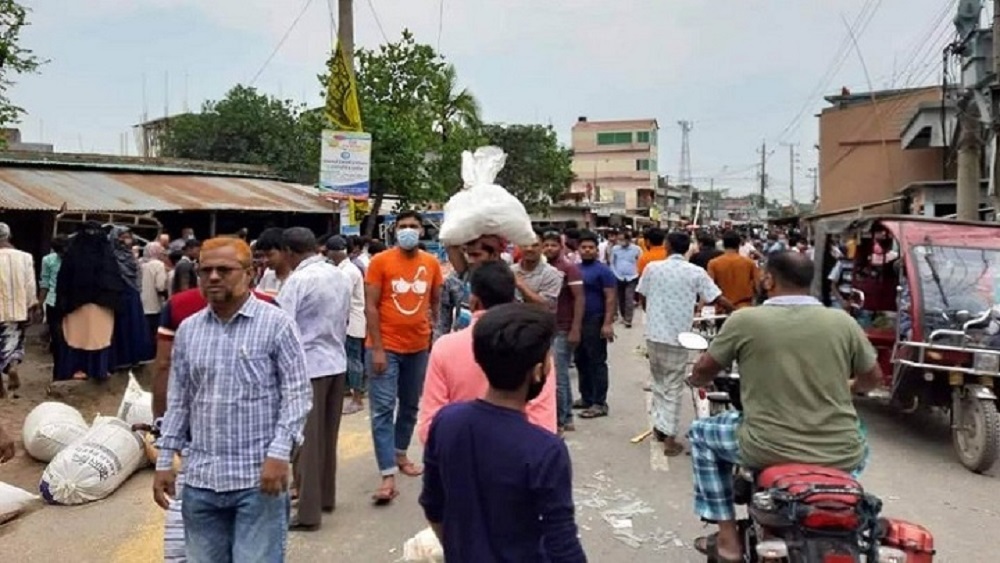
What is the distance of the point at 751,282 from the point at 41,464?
6667 millimetres

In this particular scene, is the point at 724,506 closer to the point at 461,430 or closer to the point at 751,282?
the point at 461,430

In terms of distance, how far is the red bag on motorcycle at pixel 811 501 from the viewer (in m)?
3.00

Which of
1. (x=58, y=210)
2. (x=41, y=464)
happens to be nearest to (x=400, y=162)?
(x=58, y=210)

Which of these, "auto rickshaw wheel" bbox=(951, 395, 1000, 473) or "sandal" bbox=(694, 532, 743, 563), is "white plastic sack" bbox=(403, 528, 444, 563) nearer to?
"sandal" bbox=(694, 532, 743, 563)

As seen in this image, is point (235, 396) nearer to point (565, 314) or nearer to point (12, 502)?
point (12, 502)

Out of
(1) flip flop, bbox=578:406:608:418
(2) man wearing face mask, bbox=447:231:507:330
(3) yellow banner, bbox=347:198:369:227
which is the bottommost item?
(1) flip flop, bbox=578:406:608:418

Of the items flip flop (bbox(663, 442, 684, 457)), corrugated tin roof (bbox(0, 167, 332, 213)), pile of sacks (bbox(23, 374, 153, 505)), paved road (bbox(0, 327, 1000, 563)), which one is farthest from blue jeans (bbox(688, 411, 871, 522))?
corrugated tin roof (bbox(0, 167, 332, 213))

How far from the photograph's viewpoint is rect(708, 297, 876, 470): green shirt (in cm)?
341

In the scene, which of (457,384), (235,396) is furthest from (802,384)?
(235,396)

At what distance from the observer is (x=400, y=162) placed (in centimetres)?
1933

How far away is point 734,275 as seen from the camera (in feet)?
27.8

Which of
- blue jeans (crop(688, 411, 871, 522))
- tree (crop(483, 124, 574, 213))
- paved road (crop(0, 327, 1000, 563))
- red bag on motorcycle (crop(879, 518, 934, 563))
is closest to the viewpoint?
red bag on motorcycle (crop(879, 518, 934, 563))

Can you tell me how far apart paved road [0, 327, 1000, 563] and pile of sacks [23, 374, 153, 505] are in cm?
12

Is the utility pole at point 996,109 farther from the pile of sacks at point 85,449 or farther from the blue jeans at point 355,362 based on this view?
the pile of sacks at point 85,449
